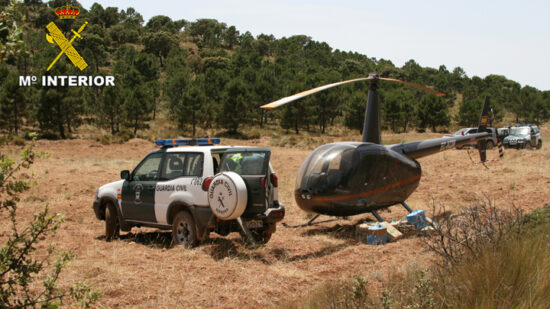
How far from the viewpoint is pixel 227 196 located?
801 centimetres

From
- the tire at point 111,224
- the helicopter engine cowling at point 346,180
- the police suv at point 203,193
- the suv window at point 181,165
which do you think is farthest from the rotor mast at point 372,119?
the tire at point 111,224

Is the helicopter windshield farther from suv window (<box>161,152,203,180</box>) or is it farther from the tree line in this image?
the tree line

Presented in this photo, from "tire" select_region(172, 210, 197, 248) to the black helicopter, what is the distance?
273cm

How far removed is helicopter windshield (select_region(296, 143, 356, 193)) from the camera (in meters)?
10.1

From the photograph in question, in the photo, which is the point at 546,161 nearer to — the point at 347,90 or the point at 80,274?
the point at 80,274

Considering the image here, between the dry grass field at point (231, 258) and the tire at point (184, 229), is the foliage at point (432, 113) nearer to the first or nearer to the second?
the dry grass field at point (231, 258)

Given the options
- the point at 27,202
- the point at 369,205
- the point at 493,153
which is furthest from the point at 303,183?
the point at 493,153

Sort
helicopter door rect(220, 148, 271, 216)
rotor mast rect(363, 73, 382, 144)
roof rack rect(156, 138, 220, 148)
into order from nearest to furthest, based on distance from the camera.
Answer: helicopter door rect(220, 148, 271, 216) < roof rack rect(156, 138, 220, 148) < rotor mast rect(363, 73, 382, 144)

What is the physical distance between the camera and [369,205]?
1078 cm

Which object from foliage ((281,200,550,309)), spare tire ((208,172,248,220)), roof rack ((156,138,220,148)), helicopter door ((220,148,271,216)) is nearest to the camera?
foliage ((281,200,550,309))

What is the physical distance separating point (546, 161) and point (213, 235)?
816 inches

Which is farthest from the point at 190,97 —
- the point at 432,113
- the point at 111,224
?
the point at 111,224

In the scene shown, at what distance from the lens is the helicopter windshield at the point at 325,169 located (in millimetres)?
10062

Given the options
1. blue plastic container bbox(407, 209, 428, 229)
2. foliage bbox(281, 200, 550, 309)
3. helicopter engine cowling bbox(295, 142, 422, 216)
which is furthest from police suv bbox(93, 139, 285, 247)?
blue plastic container bbox(407, 209, 428, 229)
